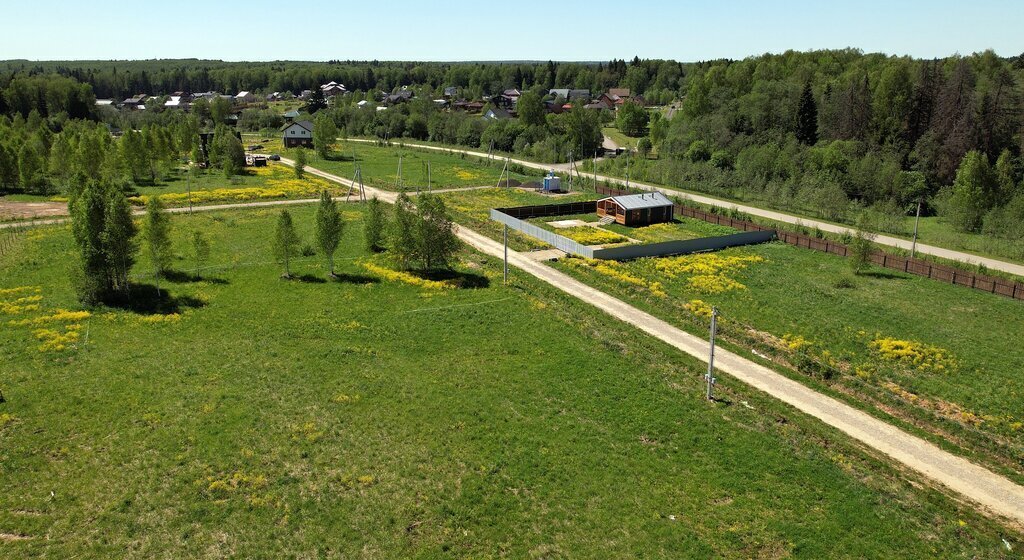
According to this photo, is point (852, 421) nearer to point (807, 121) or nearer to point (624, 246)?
→ point (624, 246)

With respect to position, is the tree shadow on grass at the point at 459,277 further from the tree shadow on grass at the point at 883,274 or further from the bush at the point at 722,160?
the bush at the point at 722,160

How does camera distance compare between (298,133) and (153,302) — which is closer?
(153,302)

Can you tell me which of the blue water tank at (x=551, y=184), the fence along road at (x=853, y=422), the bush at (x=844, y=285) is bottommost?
the fence along road at (x=853, y=422)

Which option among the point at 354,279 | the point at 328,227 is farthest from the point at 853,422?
the point at 328,227

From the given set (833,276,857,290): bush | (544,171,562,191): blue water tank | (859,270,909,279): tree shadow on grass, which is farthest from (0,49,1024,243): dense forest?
(833,276,857,290): bush

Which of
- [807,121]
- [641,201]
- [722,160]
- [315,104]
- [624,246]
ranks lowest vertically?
[624,246]

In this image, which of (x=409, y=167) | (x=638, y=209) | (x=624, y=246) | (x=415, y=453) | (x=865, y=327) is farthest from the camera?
(x=409, y=167)

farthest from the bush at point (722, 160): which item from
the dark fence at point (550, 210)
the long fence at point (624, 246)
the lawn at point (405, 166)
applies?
the long fence at point (624, 246)
